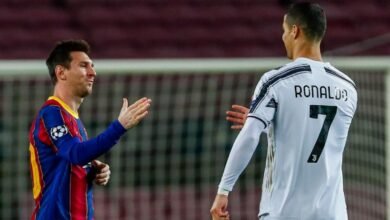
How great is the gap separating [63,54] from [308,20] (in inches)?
47.7

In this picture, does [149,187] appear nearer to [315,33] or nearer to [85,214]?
[85,214]

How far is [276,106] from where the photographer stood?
14.6 ft

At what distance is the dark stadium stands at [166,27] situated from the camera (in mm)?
10727

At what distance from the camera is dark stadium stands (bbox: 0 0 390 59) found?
1073cm

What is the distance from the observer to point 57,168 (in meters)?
4.91

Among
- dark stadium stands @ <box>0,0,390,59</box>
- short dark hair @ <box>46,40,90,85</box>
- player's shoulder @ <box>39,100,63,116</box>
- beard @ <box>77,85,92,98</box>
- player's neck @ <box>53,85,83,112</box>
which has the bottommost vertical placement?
player's shoulder @ <box>39,100,63,116</box>

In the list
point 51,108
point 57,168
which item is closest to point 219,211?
point 57,168

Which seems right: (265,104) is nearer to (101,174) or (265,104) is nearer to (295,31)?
(295,31)

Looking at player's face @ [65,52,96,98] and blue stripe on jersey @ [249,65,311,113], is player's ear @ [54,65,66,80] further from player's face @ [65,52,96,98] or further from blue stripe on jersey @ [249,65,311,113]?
blue stripe on jersey @ [249,65,311,113]

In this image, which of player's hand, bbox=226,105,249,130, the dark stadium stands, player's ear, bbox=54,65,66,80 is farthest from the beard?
the dark stadium stands

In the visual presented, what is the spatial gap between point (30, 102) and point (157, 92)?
99 centimetres

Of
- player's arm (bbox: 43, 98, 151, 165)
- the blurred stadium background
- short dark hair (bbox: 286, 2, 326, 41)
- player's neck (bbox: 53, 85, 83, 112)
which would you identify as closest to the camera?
short dark hair (bbox: 286, 2, 326, 41)

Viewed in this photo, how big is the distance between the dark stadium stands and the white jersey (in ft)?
20.1

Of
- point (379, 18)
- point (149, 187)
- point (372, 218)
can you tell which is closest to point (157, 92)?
point (149, 187)
